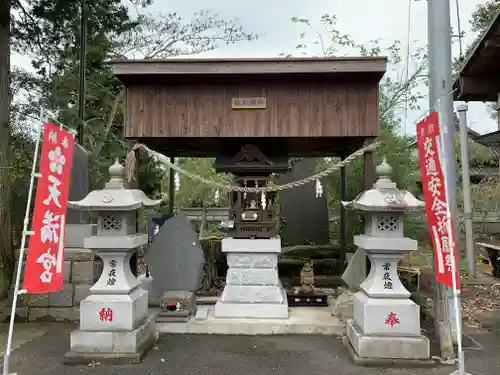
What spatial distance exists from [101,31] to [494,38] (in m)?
10.8

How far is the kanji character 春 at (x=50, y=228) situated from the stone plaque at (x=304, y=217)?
7497 mm

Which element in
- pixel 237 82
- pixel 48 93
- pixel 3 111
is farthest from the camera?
pixel 48 93

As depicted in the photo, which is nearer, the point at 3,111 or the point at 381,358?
the point at 381,358

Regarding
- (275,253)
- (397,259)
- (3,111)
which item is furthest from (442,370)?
(3,111)

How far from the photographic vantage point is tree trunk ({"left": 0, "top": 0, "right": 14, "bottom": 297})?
811 centimetres

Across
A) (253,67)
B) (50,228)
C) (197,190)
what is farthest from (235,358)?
(197,190)

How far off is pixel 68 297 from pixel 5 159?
3195 mm

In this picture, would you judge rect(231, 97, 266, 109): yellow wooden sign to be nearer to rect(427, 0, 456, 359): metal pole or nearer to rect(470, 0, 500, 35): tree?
rect(427, 0, 456, 359): metal pole

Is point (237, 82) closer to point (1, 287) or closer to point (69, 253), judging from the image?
point (69, 253)

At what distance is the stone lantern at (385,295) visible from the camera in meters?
5.48

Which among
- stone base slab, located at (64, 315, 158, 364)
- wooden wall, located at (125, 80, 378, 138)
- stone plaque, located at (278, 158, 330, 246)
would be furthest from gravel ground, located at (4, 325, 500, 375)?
stone plaque, located at (278, 158, 330, 246)

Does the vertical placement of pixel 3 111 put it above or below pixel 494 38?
below

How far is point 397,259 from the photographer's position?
5.81m

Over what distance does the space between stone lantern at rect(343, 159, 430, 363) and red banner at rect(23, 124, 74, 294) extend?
4145 mm
